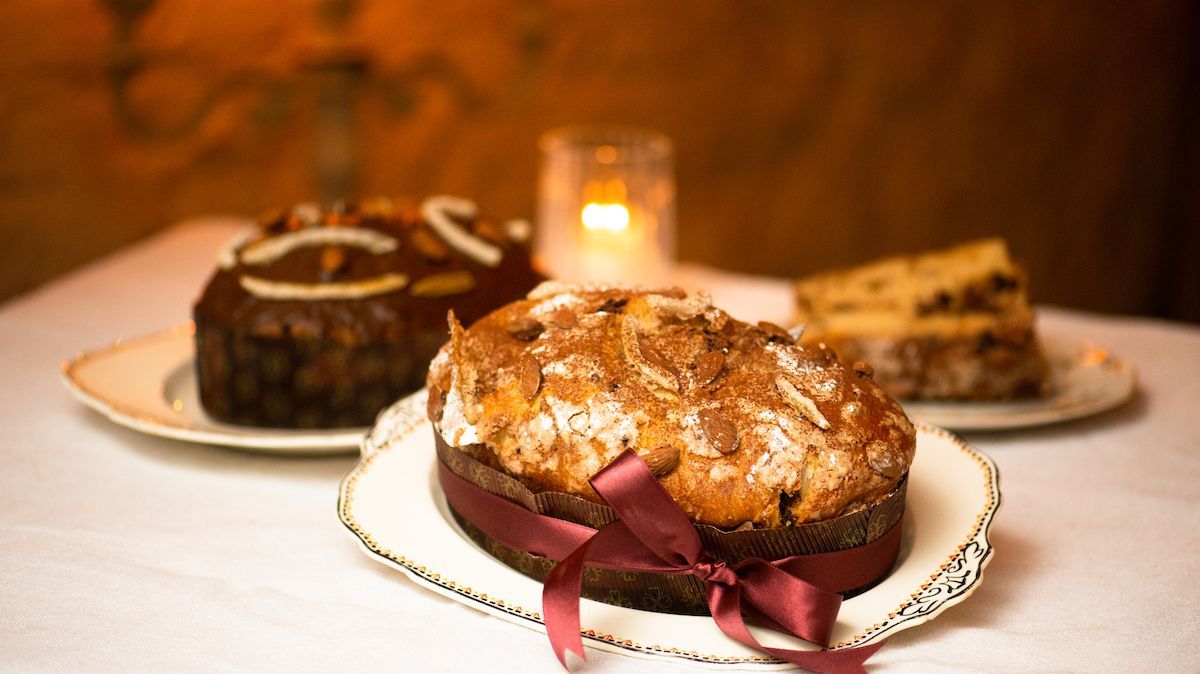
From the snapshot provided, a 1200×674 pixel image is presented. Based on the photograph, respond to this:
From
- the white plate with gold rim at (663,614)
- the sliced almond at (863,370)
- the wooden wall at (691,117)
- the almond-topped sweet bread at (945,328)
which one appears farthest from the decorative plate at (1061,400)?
the wooden wall at (691,117)

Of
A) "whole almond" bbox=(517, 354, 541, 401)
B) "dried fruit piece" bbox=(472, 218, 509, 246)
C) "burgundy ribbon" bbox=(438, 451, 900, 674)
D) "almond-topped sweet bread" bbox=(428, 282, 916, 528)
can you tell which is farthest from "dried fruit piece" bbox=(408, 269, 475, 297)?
"burgundy ribbon" bbox=(438, 451, 900, 674)

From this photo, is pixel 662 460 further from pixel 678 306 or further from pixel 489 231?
pixel 489 231

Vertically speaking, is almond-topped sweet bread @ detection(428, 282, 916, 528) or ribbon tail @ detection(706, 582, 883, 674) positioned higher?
almond-topped sweet bread @ detection(428, 282, 916, 528)

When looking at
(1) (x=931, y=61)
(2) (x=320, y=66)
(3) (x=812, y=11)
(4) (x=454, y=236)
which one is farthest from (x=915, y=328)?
(1) (x=931, y=61)

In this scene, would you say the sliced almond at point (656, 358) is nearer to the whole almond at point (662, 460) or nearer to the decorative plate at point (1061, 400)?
the whole almond at point (662, 460)

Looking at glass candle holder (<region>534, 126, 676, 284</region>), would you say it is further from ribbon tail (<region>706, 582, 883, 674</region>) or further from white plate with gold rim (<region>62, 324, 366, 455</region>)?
ribbon tail (<region>706, 582, 883, 674</region>)

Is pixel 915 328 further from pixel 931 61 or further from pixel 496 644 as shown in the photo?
pixel 931 61
